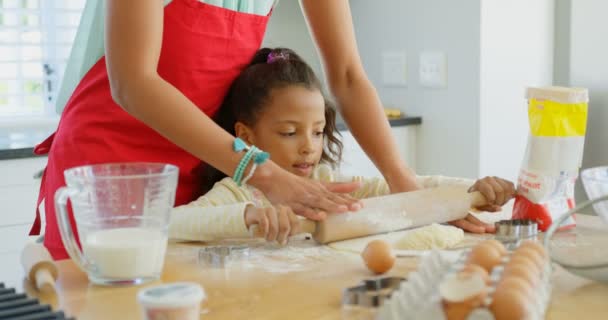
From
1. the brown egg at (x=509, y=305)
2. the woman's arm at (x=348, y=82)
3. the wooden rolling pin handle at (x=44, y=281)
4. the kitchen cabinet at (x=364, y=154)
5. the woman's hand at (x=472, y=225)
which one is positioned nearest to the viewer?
the brown egg at (x=509, y=305)

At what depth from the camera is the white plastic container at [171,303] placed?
2.57 ft

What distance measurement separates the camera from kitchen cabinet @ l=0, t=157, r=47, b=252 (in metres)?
2.19

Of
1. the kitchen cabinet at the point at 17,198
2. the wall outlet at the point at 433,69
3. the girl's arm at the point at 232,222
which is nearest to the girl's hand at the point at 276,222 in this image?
the girl's arm at the point at 232,222

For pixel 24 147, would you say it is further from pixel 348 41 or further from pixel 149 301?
pixel 149 301

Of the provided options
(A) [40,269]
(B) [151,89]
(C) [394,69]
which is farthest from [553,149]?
(C) [394,69]

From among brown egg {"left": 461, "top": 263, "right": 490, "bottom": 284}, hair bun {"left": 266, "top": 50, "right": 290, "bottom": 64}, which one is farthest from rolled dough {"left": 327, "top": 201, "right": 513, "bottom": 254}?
hair bun {"left": 266, "top": 50, "right": 290, "bottom": 64}

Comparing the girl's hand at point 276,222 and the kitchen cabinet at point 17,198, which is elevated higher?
the girl's hand at point 276,222

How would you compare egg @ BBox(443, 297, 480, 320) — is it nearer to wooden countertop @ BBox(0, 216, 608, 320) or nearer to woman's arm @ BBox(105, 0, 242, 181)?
wooden countertop @ BBox(0, 216, 608, 320)

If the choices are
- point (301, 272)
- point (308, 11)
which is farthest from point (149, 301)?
point (308, 11)

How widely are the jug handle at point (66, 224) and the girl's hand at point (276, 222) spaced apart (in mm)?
254

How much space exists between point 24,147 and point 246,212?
1184mm

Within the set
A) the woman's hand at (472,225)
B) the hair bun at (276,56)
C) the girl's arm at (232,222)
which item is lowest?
the woman's hand at (472,225)

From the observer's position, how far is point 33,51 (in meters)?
2.74

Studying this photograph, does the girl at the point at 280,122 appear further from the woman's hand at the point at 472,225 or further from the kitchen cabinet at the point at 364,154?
the kitchen cabinet at the point at 364,154
